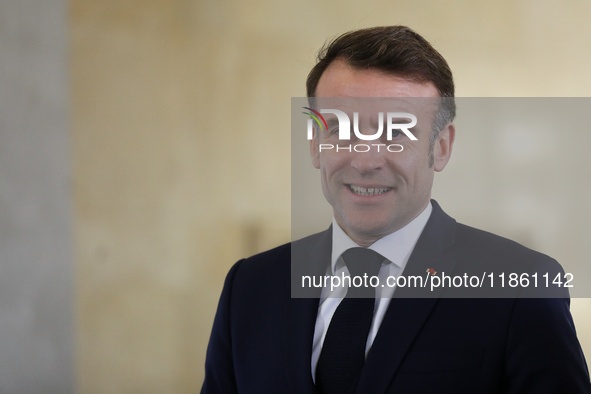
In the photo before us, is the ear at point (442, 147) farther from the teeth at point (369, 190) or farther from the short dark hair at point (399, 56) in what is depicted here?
the teeth at point (369, 190)

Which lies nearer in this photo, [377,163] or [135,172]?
[377,163]

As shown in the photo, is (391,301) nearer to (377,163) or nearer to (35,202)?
(377,163)

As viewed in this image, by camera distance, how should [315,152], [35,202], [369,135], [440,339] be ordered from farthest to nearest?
[35,202] < [315,152] < [369,135] < [440,339]

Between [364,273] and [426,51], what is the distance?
54cm

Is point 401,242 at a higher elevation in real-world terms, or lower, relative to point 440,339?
higher

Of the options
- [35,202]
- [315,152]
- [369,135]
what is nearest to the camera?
[369,135]

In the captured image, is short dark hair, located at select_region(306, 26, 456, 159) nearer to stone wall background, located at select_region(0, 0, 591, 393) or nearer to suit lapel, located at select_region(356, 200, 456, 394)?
suit lapel, located at select_region(356, 200, 456, 394)

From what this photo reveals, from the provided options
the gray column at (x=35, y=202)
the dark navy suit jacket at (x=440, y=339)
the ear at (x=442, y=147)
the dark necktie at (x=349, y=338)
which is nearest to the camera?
the dark navy suit jacket at (x=440, y=339)

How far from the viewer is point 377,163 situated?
1.12m

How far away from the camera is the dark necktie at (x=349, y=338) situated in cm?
103

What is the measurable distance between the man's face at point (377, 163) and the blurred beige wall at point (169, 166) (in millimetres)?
758

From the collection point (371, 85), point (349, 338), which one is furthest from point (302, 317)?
point (371, 85)

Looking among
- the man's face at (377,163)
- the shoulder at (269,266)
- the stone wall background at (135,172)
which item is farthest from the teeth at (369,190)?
the stone wall background at (135,172)

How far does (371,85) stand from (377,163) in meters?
0.18
